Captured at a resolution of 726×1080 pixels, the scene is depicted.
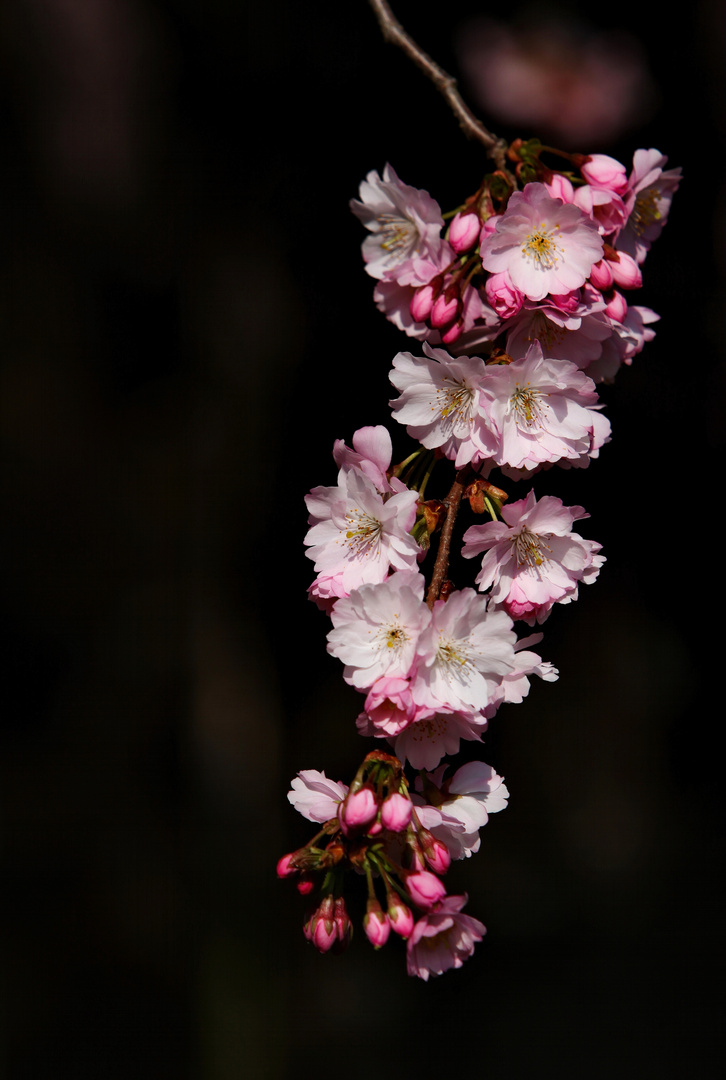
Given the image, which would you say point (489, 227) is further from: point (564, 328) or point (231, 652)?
point (231, 652)

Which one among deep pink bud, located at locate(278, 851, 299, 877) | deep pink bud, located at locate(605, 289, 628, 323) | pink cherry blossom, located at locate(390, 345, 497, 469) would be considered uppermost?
deep pink bud, located at locate(605, 289, 628, 323)

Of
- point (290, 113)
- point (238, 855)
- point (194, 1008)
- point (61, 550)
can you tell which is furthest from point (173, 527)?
point (194, 1008)

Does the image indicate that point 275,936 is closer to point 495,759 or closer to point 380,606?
point 495,759

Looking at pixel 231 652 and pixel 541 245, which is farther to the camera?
pixel 231 652

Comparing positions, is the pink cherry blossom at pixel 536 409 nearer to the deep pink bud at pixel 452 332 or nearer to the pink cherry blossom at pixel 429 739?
the deep pink bud at pixel 452 332

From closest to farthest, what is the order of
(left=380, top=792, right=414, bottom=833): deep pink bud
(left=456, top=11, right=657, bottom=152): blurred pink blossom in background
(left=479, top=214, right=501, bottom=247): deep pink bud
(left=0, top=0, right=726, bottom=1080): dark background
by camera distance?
(left=380, top=792, right=414, bottom=833): deep pink bud, (left=479, top=214, right=501, bottom=247): deep pink bud, (left=456, top=11, right=657, bottom=152): blurred pink blossom in background, (left=0, top=0, right=726, bottom=1080): dark background

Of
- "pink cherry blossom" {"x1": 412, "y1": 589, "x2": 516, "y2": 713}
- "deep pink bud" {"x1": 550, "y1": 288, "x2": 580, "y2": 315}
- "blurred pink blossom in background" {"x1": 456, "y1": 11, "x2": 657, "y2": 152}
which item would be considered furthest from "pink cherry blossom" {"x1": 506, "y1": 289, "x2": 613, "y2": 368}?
"blurred pink blossom in background" {"x1": 456, "y1": 11, "x2": 657, "y2": 152}

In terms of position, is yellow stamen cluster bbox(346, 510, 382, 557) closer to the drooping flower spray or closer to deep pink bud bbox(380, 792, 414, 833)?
the drooping flower spray

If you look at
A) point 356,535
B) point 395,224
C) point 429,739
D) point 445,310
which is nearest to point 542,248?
point 445,310
